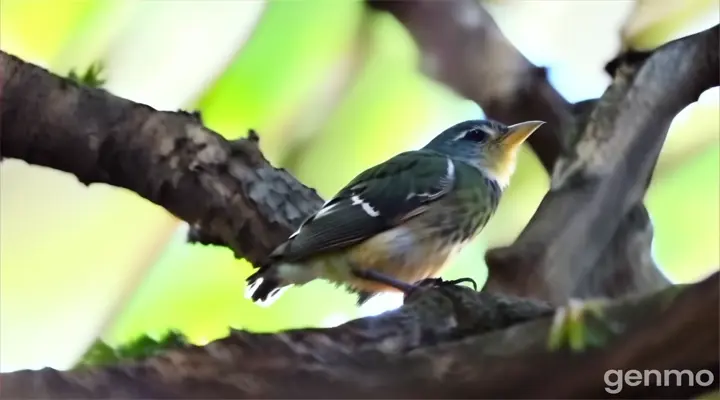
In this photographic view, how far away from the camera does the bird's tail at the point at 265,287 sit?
0.86m

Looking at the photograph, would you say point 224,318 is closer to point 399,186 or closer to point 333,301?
point 333,301

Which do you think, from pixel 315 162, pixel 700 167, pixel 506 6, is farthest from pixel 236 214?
pixel 700 167

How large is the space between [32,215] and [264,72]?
32 cm

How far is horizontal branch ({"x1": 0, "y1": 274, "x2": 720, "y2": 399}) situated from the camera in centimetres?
69

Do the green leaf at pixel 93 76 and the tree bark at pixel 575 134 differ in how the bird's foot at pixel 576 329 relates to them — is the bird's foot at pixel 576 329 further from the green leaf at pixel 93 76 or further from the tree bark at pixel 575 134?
the green leaf at pixel 93 76

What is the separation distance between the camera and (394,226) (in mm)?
884

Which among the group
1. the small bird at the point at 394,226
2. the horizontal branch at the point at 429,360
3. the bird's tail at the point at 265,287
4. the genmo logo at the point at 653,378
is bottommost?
the genmo logo at the point at 653,378

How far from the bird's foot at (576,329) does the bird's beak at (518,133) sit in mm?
240

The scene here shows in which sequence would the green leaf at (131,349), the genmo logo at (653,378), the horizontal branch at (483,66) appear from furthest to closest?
the horizontal branch at (483,66), the green leaf at (131,349), the genmo logo at (653,378)

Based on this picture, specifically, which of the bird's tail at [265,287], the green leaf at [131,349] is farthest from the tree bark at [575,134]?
the green leaf at [131,349]

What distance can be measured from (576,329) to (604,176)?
0.23m

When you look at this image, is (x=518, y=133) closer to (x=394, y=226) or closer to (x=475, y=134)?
(x=475, y=134)

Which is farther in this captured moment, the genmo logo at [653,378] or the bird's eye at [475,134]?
the bird's eye at [475,134]

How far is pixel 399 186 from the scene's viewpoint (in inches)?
35.2
